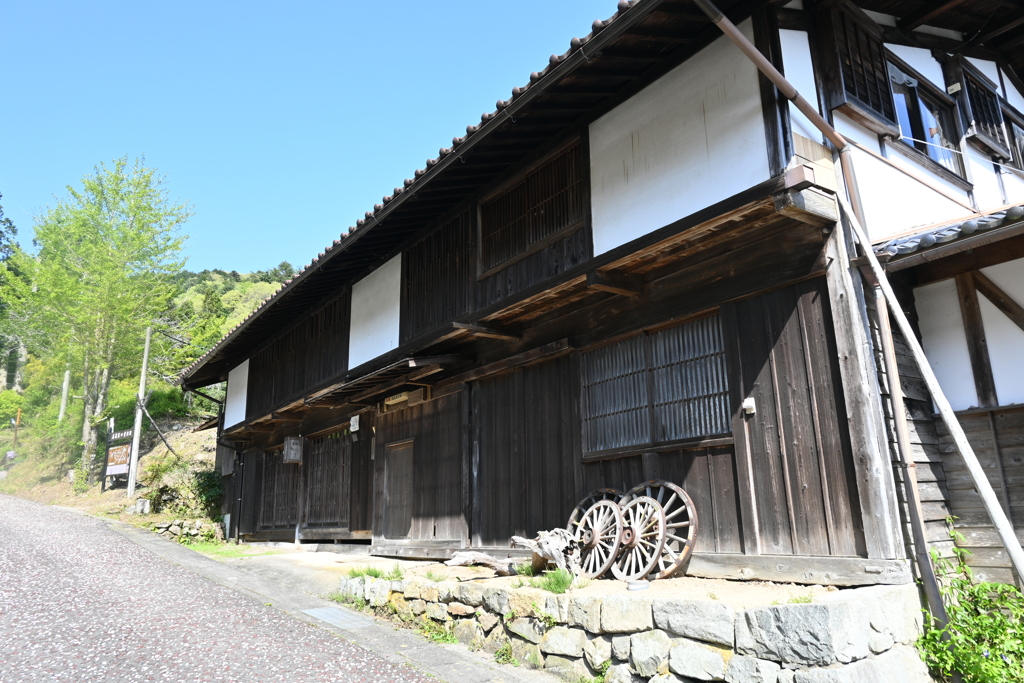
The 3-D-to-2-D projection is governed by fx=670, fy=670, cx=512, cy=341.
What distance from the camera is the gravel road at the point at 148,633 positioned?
5.68m

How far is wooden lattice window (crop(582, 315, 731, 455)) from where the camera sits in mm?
6473

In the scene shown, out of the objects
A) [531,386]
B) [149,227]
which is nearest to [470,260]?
[531,386]

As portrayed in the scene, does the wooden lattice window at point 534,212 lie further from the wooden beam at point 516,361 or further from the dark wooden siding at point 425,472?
the dark wooden siding at point 425,472

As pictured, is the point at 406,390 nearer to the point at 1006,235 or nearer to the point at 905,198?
the point at 905,198

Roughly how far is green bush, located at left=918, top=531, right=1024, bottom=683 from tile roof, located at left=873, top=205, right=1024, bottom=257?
2461 millimetres

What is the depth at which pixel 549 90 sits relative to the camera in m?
7.01

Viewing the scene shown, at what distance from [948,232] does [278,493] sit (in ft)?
50.9

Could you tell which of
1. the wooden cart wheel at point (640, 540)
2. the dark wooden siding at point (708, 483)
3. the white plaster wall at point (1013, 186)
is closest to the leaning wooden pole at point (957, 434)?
the dark wooden siding at point (708, 483)

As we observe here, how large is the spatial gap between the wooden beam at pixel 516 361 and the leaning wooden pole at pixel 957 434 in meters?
3.58

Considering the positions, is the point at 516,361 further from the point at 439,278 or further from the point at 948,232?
the point at 948,232

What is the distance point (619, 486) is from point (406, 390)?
5113 millimetres

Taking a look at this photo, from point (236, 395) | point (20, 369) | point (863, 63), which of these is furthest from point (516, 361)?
point (20, 369)

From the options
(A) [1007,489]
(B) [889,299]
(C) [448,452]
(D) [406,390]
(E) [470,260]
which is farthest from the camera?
→ (D) [406,390]

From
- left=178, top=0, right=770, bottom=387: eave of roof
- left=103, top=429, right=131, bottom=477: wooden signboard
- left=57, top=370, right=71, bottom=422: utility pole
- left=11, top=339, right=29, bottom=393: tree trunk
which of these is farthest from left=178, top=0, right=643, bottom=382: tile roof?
left=11, top=339, right=29, bottom=393: tree trunk
